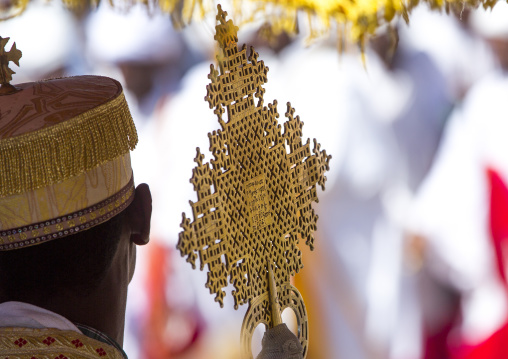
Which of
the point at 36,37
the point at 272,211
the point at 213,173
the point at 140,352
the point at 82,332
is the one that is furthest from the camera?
the point at 140,352

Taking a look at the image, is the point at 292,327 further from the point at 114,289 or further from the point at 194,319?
the point at 114,289

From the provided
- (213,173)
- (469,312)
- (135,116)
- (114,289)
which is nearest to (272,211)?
(213,173)

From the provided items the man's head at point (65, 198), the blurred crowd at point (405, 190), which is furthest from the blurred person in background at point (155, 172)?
the man's head at point (65, 198)

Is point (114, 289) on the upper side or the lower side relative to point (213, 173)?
lower

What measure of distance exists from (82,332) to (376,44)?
1.91 meters

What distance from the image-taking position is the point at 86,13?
219 cm

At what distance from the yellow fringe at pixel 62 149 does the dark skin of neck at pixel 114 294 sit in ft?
0.30

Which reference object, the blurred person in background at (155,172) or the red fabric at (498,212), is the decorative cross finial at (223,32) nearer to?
the blurred person in background at (155,172)

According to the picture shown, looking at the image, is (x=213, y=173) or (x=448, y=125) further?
(x=448, y=125)

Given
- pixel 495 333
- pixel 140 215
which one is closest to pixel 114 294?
pixel 140 215

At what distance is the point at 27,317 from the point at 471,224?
213 centimetres

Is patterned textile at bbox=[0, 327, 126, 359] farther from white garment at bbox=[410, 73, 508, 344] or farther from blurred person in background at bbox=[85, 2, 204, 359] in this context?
white garment at bbox=[410, 73, 508, 344]

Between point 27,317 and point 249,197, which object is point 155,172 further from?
point 27,317

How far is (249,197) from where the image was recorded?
3.75ft
